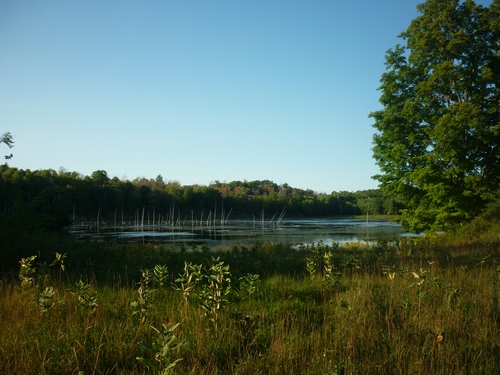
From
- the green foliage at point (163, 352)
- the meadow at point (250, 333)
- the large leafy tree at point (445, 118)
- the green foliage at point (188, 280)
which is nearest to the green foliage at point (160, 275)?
the meadow at point (250, 333)

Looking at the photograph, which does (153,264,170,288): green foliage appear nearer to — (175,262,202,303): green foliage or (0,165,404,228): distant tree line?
(175,262,202,303): green foliage

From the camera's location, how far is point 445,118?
15.6 m

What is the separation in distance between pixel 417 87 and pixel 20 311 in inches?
719

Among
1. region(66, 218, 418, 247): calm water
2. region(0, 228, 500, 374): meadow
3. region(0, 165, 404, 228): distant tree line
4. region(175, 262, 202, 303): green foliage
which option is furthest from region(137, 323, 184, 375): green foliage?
region(0, 165, 404, 228): distant tree line

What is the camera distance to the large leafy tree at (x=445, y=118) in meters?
15.9

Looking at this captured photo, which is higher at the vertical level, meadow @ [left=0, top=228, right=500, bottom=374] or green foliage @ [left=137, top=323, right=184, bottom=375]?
green foliage @ [left=137, top=323, right=184, bottom=375]

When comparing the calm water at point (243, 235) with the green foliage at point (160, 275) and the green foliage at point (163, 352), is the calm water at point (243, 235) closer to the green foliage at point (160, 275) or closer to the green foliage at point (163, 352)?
the green foliage at point (160, 275)

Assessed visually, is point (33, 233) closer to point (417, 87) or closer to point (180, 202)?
point (417, 87)

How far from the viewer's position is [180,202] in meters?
96.3

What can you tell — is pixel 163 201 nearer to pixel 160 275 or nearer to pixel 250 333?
pixel 160 275

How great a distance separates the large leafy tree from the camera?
15883mm

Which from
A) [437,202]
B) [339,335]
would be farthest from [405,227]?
[339,335]

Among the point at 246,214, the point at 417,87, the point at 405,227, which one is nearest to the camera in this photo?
the point at 417,87

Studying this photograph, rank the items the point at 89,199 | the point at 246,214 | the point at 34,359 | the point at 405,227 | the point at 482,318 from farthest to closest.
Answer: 1. the point at 246,214
2. the point at 89,199
3. the point at 405,227
4. the point at 482,318
5. the point at 34,359
